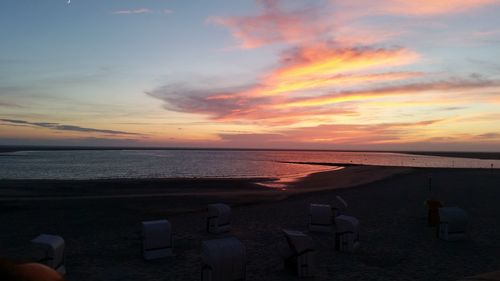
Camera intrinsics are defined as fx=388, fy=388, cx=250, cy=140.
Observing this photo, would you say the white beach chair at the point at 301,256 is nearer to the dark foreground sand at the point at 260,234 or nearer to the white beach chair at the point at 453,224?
the dark foreground sand at the point at 260,234

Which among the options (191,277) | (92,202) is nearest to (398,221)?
(191,277)

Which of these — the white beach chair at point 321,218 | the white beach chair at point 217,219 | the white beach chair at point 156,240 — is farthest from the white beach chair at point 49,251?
the white beach chair at point 321,218

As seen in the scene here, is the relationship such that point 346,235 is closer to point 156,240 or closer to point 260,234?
point 260,234

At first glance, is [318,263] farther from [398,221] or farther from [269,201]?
[269,201]

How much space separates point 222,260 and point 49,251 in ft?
16.3

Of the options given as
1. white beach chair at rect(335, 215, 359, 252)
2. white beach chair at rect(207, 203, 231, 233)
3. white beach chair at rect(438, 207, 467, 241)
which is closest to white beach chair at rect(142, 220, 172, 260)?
white beach chair at rect(207, 203, 231, 233)

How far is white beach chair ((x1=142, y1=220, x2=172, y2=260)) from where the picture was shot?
13.3m

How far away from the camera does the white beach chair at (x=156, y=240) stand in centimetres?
1329

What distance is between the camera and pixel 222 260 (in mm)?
10094

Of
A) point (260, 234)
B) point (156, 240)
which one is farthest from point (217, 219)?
point (156, 240)

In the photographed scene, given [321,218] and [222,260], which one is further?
[321,218]

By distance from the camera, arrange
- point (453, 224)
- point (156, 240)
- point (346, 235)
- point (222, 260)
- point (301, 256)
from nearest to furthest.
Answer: point (222, 260) < point (301, 256) < point (156, 240) < point (346, 235) < point (453, 224)

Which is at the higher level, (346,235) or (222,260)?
(222,260)

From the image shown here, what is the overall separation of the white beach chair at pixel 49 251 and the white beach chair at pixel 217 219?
718 cm
